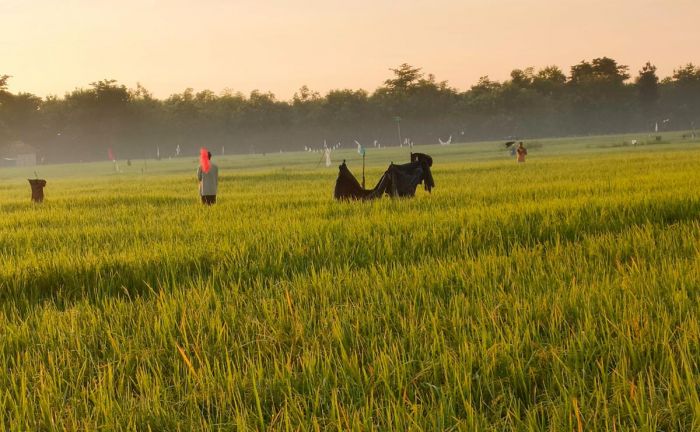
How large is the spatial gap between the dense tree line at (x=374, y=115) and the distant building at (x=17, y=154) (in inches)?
128

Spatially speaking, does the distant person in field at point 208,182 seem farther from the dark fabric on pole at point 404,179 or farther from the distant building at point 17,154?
the distant building at point 17,154

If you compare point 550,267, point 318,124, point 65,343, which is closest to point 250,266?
point 65,343

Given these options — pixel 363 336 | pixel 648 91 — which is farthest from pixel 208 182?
pixel 648 91

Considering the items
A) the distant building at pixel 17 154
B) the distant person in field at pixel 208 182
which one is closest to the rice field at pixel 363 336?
the distant person in field at pixel 208 182

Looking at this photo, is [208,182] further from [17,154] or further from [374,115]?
[17,154]

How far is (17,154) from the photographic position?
105m

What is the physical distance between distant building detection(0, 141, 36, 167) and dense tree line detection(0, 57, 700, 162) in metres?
3.25

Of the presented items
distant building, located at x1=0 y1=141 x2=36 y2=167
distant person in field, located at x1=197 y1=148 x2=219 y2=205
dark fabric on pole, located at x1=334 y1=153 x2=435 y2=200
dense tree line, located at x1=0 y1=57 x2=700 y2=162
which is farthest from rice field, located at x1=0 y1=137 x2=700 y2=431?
distant building, located at x1=0 y1=141 x2=36 y2=167

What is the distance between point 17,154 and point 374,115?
219 feet

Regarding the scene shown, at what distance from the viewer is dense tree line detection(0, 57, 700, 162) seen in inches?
3812

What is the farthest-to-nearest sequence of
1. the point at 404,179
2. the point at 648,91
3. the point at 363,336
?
the point at 648,91, the point at 404,179, the point at 363,336

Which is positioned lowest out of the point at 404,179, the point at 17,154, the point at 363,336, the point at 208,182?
the point at 363,336

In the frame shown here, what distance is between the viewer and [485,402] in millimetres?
2100

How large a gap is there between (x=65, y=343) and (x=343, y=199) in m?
7.26
